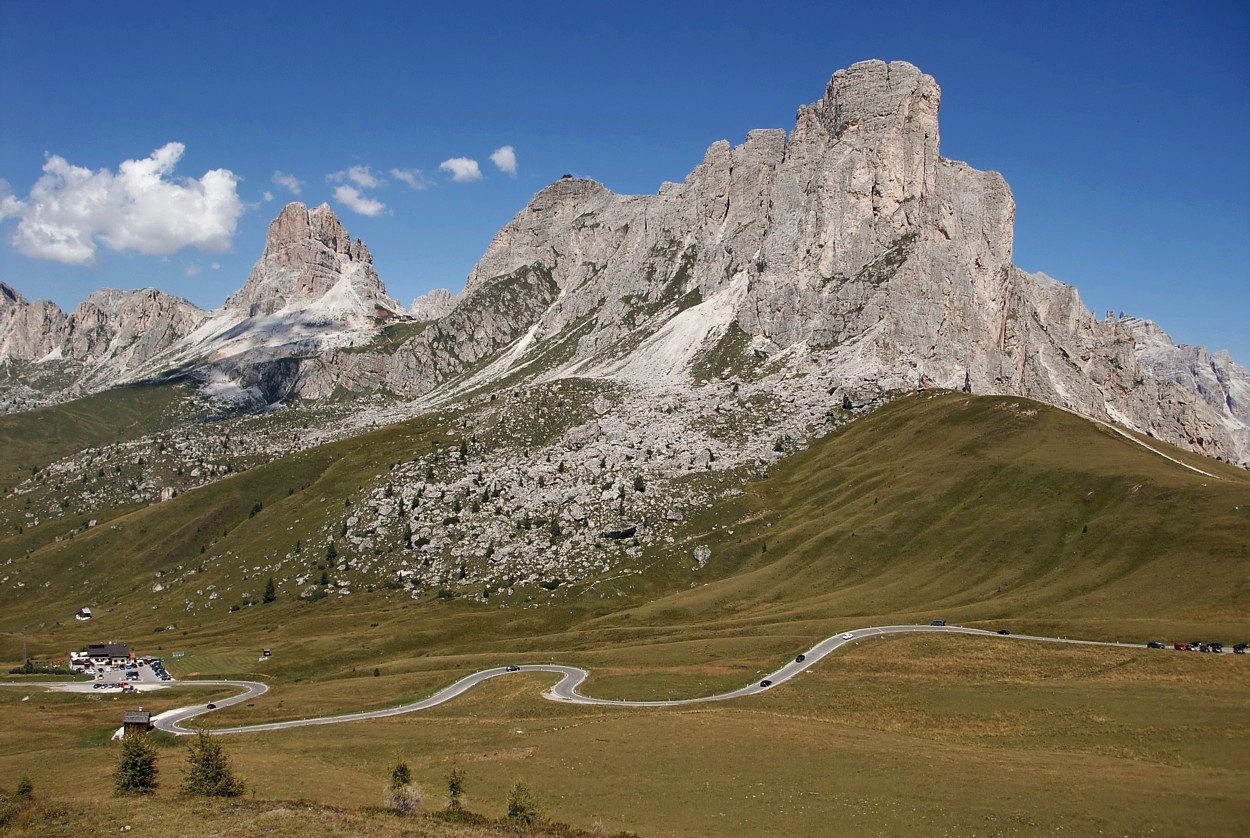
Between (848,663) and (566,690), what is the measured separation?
31.0m

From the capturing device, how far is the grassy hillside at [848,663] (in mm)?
54344

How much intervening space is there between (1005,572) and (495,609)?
299ft

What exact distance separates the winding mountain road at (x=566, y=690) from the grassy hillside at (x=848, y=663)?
3.09 meters

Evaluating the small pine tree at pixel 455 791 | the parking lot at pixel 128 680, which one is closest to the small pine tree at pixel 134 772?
the small pine tree at pixel 455 791

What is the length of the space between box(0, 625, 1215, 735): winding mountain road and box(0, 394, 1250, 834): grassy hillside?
3.09m

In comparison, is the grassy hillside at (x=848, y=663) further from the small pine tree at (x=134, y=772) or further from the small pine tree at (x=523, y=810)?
the small pine tree at (x=523, y=810)

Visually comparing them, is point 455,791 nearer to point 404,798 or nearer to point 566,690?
point 404,798

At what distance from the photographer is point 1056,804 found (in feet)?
163

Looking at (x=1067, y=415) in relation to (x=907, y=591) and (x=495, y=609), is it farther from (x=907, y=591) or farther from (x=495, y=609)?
(x=495, y=609)

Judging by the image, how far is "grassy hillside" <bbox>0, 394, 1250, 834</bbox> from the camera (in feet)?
178

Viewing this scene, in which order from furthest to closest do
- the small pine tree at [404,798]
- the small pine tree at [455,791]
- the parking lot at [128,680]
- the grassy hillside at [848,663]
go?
the parking lot at [128,680] → the grassy hillside at [848,663] → the small pine tree at [455,791] → the small pine tree at [404,798]

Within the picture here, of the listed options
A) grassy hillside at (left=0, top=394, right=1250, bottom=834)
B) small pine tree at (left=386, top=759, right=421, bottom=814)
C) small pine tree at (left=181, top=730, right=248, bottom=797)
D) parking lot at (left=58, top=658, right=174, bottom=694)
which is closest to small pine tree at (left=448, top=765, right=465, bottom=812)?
small pine tree at (left=386, top=759, right=421, bottom=814)

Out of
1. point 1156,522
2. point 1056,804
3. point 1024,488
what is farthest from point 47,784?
point 1024,488

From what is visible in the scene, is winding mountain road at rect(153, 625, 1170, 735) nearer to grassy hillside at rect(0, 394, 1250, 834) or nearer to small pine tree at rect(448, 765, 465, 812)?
grassy hillside at rect(0, 394, 1250, 834)
